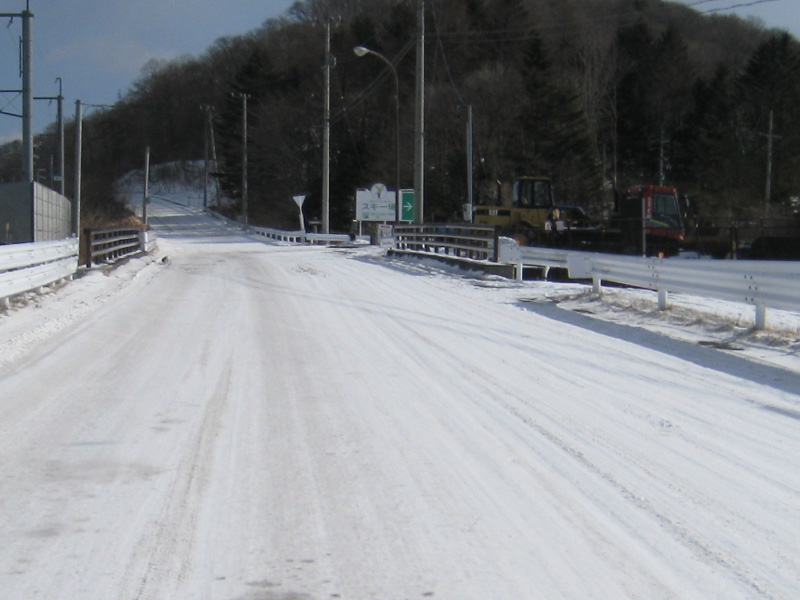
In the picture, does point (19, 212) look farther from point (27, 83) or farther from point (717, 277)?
point (717, 277)

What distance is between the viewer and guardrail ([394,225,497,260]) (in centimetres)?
2245

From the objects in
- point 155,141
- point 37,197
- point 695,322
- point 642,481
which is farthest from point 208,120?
point 642,481

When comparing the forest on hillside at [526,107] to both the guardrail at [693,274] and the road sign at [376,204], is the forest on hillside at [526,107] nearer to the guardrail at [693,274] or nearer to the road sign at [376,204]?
the road sign at [376,204]

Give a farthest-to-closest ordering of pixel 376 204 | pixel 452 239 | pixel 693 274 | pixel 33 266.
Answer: pixel 376 204
pixel 452 239
pixel 33 266
pixel 693 274

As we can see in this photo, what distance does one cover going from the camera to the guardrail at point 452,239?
22.5 meters

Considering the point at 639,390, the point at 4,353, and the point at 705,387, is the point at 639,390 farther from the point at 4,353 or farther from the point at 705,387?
the point at 4,353

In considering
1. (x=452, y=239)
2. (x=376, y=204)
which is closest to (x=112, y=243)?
(x=452, y=239)

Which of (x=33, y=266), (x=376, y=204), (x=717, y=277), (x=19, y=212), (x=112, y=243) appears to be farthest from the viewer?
(x=376, y=204)

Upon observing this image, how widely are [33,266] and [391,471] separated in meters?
12.5

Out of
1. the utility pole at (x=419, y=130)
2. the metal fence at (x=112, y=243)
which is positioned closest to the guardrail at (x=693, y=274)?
the utility pole at (x=419, y=130)

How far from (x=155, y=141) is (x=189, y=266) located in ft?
387

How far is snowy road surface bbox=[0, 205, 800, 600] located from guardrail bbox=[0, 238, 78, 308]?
3.30 m

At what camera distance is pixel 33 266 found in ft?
52.2

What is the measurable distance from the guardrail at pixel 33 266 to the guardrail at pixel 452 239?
32.9 feet
